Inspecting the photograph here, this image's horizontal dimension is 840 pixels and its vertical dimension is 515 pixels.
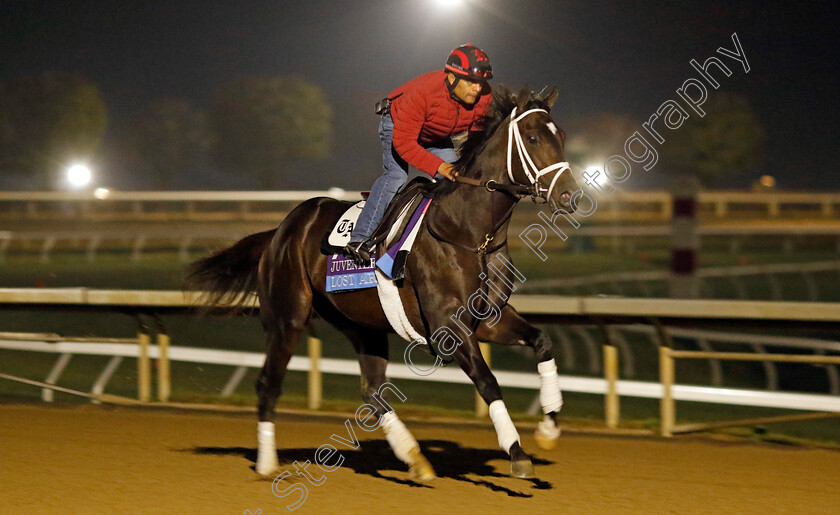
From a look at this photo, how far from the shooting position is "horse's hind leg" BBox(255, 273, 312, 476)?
516 centimetres

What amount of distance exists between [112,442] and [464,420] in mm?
2194

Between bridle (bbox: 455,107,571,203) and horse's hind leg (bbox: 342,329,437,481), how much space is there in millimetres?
1202

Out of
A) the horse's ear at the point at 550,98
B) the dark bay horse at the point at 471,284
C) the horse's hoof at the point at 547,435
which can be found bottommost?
the horse's hoof at the point at 547,435

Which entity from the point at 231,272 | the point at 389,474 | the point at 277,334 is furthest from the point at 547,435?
the point at 231,272

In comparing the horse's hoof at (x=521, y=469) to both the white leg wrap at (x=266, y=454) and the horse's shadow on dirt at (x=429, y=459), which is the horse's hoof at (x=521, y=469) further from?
the white leg wrap at (x=266, y=454)

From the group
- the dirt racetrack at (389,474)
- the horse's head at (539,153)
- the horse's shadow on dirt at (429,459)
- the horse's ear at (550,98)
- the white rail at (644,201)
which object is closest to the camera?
the horse's head at (539,153)

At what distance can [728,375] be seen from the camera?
398 inches

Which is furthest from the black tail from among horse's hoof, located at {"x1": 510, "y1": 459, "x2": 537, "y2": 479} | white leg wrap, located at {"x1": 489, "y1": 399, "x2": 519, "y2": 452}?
horse's hoof, located at {"x1": 510, "y1": 459, "x2": 537, "y2": 479}

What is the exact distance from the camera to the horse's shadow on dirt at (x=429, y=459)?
4.87 metres

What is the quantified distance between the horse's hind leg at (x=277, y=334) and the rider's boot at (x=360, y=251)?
0.45 meters

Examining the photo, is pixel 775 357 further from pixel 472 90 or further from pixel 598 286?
pixel 598 286

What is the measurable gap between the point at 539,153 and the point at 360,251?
3.45ft

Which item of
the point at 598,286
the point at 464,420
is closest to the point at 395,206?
the point at 464,420

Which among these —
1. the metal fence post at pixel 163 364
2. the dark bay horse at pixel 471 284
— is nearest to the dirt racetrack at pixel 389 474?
the dark bay horse at pixel 471 284
